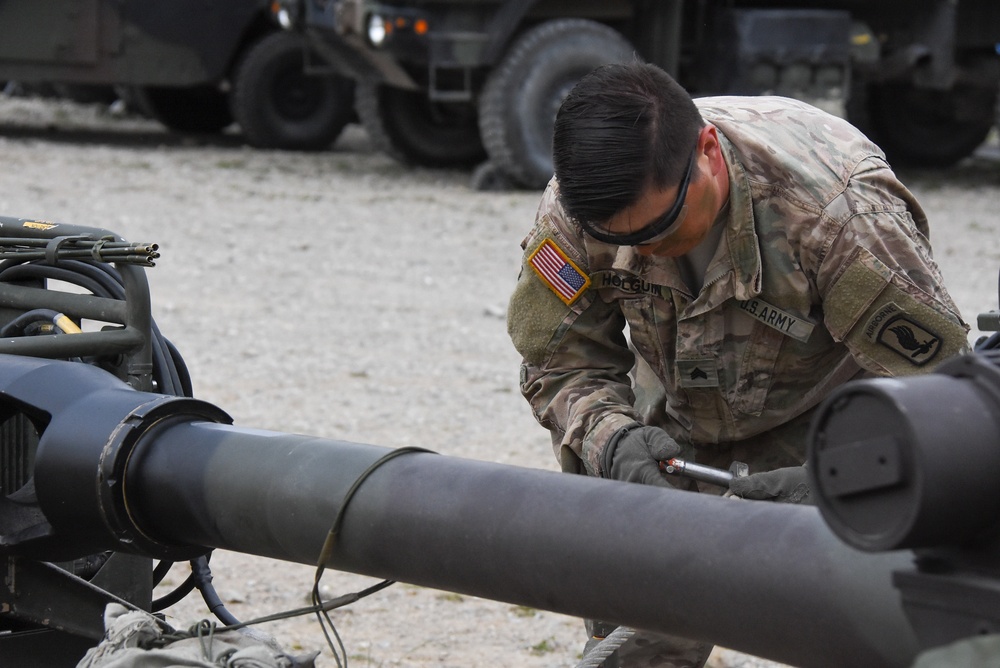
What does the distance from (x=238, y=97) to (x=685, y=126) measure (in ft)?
30.2

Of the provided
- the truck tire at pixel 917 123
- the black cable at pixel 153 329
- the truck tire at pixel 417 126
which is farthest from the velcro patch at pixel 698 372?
the truck tire at pixel 917 123

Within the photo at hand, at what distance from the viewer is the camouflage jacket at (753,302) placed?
89.7 inches

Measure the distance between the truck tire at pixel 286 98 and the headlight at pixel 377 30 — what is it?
228 cm

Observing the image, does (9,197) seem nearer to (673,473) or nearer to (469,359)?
(469,359)

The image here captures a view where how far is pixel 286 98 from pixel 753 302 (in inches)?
362

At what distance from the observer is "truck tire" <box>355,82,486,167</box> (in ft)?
33.2

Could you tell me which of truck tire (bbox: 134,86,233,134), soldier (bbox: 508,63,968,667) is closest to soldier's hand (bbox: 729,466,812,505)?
soldier (bbox: 508,63,968,667)

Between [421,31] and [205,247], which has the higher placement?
[421,31]

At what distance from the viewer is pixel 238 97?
1090 centimetres

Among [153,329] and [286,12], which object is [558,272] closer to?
[153,329]

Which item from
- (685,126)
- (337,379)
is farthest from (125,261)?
(337,379)

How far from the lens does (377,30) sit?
342 inches

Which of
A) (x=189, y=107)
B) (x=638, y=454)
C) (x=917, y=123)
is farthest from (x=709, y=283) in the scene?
(x=189, y=107)

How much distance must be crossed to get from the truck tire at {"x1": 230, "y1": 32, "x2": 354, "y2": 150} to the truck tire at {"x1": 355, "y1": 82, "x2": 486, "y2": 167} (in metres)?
0.99
